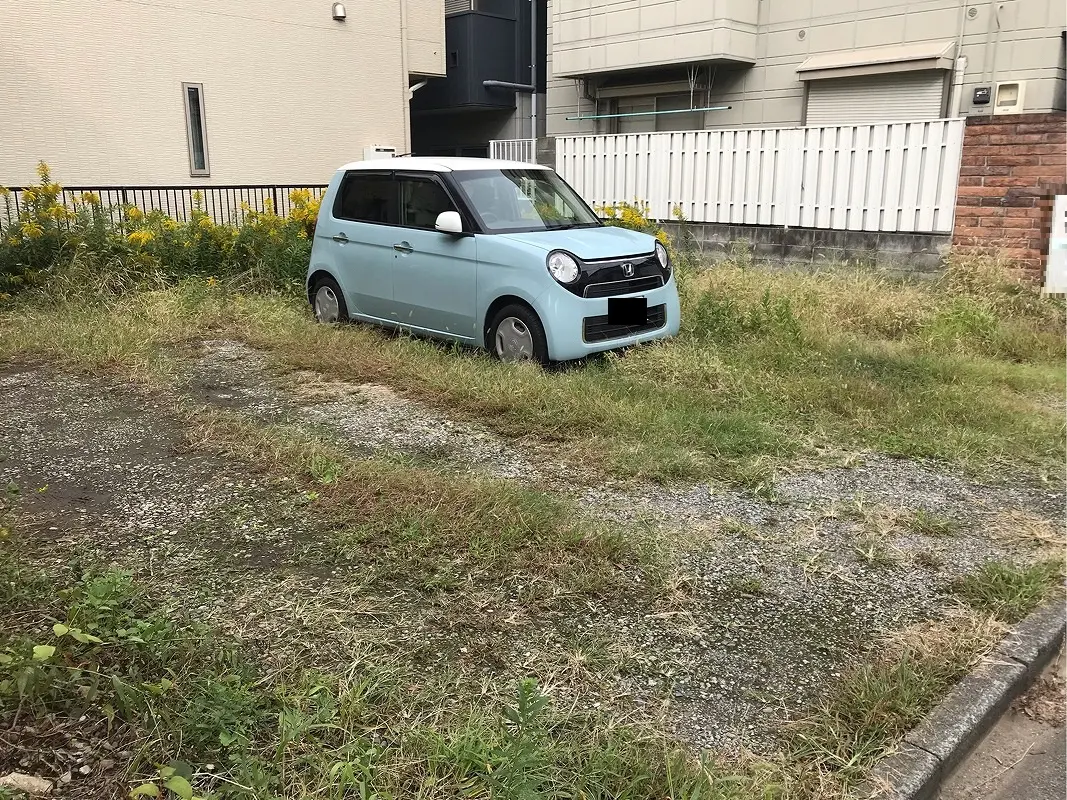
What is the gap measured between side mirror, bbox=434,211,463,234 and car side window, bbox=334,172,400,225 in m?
0.70

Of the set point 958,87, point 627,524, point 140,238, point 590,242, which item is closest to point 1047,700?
point 627,524

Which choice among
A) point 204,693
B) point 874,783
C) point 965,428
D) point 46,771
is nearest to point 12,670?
point 46,771

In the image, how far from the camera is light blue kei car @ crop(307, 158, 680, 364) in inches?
220

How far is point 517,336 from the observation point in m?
5.80

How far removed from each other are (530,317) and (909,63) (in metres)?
8.49

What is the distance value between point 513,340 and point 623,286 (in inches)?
33.6

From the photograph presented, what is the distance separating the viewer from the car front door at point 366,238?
6559 millimetres

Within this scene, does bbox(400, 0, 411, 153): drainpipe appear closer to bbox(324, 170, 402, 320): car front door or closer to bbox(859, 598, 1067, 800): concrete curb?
bbox(324, 170, 402, 320): car front door

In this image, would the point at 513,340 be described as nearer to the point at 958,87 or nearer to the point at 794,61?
the point at 958,87

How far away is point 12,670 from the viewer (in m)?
2.17

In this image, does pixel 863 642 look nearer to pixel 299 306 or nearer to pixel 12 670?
pixel 12 670

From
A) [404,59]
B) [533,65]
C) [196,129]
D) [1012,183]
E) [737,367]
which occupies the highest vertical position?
[533,65]

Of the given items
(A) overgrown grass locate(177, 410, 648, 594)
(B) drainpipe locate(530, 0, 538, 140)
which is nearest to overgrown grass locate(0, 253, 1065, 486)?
(A) overgrown grass locate(177, 410, 648, 594)

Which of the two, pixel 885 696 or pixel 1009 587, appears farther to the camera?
pixel 1009 587
